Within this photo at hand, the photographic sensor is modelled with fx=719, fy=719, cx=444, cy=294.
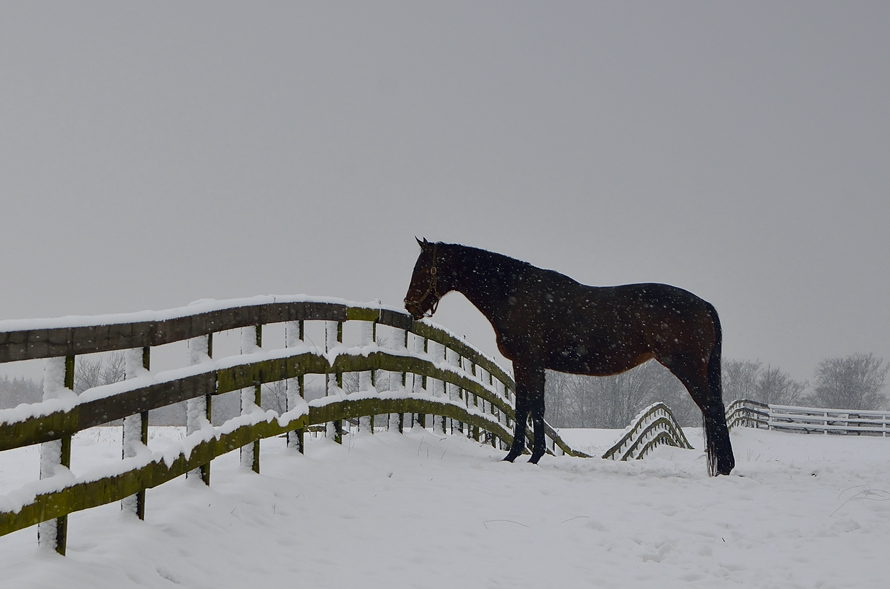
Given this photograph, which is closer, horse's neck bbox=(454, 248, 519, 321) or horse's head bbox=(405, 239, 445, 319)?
horse's head bbox=(405, 239, 445, 319)

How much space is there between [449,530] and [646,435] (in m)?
13.8

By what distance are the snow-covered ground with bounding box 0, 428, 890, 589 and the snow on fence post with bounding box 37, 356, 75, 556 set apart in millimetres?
86

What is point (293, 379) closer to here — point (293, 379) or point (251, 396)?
point (293, 379)

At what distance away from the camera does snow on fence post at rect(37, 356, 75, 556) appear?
9.96 feet

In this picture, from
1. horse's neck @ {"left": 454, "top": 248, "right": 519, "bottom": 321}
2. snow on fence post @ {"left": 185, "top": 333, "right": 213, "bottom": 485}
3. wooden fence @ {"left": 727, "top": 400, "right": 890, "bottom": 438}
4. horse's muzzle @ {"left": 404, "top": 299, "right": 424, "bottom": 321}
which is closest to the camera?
snow on fence post @ {"left": 185, "top": 333, "right": 213, "bottom": 485}

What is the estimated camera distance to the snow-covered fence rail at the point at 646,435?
14867mm

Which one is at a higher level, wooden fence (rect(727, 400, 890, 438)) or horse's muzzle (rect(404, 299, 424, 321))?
horse's muzzle (rect(404, 299, 424, 321))

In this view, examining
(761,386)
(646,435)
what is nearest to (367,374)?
(646,435)

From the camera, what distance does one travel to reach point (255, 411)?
4.88 metres

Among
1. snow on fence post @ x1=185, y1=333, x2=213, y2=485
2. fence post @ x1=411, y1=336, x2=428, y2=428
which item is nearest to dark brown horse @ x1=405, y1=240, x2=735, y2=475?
fence post @ x1=411, y1=336, x2=428, y2=428

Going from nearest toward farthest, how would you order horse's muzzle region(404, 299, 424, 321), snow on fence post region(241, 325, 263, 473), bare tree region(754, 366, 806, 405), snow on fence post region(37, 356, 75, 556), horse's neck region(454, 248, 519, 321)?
snow on fence post region(37, 356, 75, 556) → snow on fence post region(241, 325, 263, 473) → horse's muzzle region(404, 299, 424, 321) → horse's neck region(454, 248, 519, 321) → bare tree region(754, 366, 806, 405)

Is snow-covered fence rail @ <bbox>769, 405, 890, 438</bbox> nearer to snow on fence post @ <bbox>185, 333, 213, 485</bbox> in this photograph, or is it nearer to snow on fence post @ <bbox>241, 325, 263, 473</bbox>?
snow on fence post @ <bbox>241, 325, 263, 473</bbox>

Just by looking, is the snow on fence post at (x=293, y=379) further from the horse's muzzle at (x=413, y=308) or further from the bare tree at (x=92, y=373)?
the bare tree at (x=92, y=373)

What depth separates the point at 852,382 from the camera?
186 ft
